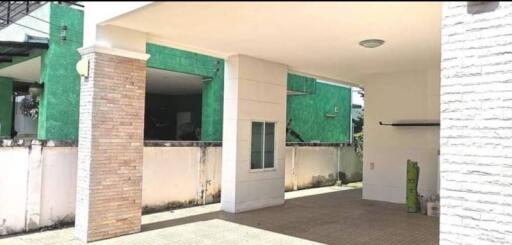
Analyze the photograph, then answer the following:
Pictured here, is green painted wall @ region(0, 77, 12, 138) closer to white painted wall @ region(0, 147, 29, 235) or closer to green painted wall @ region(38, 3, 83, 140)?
green painted wall @ region(38, 3, 83, 140)

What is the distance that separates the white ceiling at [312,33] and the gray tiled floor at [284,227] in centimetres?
324

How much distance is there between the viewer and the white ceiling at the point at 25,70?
9.32 m

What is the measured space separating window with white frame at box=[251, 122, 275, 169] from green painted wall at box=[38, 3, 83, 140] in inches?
143

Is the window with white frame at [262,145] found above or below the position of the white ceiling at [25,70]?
below

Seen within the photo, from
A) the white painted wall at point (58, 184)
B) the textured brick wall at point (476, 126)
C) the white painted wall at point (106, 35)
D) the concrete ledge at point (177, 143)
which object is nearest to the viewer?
the textured brick wall at point (476, 126)

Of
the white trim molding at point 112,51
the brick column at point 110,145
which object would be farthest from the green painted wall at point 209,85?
the brick column at point 110,145

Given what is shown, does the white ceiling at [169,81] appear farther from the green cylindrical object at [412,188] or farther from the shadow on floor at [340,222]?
the green cylindrical object at [412,188]

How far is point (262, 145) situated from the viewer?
31.0 feet

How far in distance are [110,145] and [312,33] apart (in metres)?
3.57

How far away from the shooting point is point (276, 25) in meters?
6.01

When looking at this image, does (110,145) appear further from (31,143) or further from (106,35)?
(106,35)

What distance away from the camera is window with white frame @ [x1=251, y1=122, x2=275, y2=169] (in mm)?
9234

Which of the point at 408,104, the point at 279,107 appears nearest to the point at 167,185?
the point at 279,107

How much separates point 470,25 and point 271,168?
594cm
